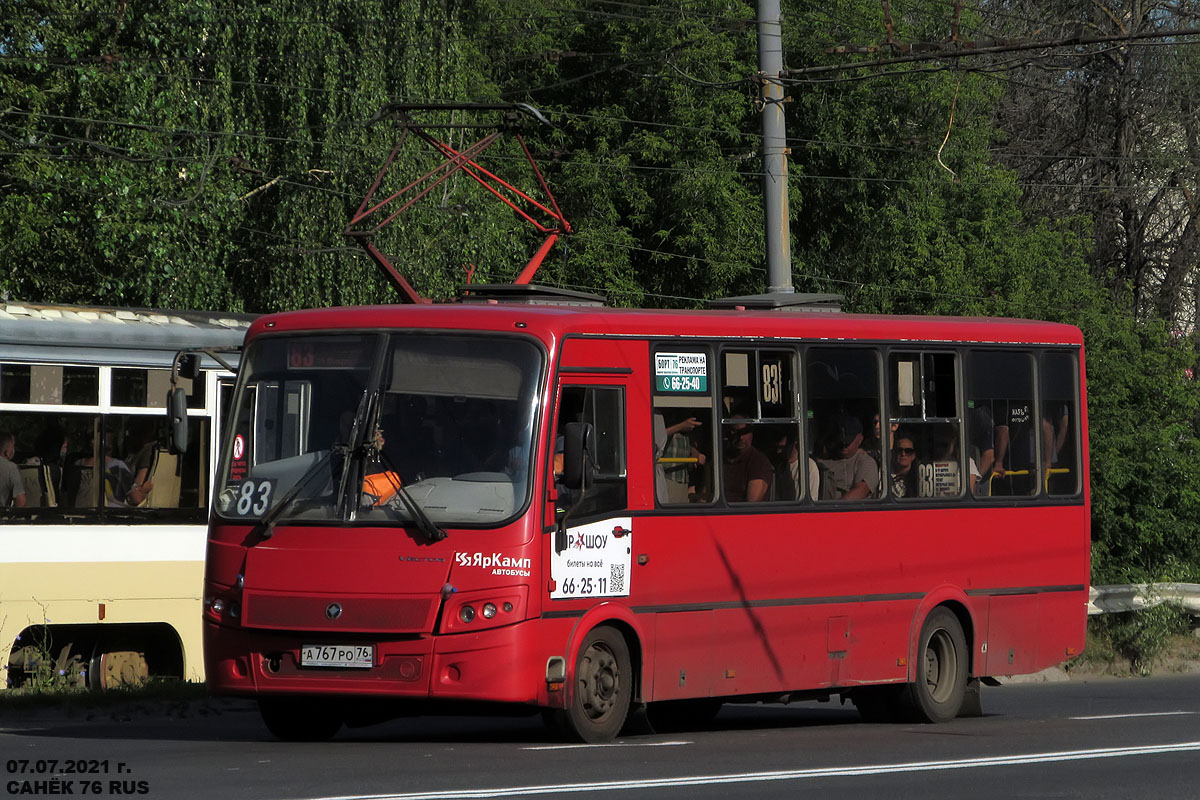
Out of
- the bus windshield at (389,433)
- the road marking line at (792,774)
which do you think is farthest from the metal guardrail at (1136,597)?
the bus windshield at (389,433)

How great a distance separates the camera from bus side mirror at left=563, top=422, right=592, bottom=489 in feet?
40.5

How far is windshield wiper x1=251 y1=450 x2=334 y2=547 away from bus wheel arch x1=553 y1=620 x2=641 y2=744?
188 cm

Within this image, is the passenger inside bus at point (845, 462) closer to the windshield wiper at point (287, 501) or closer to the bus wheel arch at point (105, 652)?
the windshield wiper at point (287, 501)

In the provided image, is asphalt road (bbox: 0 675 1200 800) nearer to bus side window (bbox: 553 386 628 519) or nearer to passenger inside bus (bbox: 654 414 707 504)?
bus side window (bbox: 553 386 628 519)

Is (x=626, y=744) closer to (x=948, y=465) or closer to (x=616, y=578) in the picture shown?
(x=616, y=578)

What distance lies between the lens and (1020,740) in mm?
13258

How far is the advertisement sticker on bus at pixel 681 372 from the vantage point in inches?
539

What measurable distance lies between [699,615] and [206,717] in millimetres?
3915

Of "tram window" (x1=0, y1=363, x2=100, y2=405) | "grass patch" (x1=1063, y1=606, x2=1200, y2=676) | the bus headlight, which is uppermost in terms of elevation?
"tram window" (x1=0, y1=363, x2=100, y2=405)

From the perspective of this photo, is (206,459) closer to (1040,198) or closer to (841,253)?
(841,253)

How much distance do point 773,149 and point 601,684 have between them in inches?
320

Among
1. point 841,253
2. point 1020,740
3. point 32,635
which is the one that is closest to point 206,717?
point 32,635

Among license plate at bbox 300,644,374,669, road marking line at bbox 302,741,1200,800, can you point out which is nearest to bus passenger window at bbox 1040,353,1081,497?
road marking line at bbox 302,741,1200,800

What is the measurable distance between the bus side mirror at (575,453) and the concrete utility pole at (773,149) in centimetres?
732
